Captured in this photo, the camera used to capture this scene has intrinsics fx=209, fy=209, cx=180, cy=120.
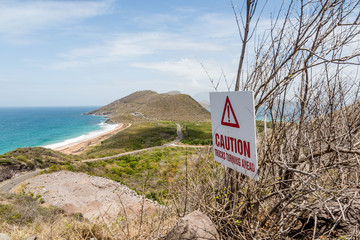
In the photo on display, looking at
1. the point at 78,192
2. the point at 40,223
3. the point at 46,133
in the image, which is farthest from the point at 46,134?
the point at 40,223

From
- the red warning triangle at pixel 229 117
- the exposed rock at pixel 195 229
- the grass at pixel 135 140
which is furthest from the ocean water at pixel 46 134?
the red warning triangle at pixel 229 117

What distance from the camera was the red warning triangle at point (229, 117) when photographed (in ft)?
8.39

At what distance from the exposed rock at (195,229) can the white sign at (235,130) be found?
2.58 feet

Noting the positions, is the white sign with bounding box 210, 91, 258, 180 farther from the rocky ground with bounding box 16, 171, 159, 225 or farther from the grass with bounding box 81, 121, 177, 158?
the grass with bounding box 81, 121, 177, 158

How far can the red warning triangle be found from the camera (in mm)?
2557

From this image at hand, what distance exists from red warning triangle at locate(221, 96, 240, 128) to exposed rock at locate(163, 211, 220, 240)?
1.24m

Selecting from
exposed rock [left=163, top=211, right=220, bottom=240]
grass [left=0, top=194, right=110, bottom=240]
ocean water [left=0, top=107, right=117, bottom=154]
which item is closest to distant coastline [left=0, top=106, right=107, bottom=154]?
ocean water [left=0, top=107, right=117, bottom=154]

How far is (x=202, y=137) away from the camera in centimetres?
5094

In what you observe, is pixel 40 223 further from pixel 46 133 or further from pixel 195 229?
pixel 46 133

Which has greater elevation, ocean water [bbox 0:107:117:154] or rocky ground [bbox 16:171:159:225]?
rocky ground [bbox 16:171:159:225]

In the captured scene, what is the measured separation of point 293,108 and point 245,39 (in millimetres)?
1336

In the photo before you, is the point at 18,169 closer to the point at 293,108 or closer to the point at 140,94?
the point at 293,108

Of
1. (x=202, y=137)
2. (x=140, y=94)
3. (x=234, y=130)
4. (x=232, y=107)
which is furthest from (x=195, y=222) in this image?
(x=140, y=94)

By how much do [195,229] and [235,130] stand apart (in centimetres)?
129
